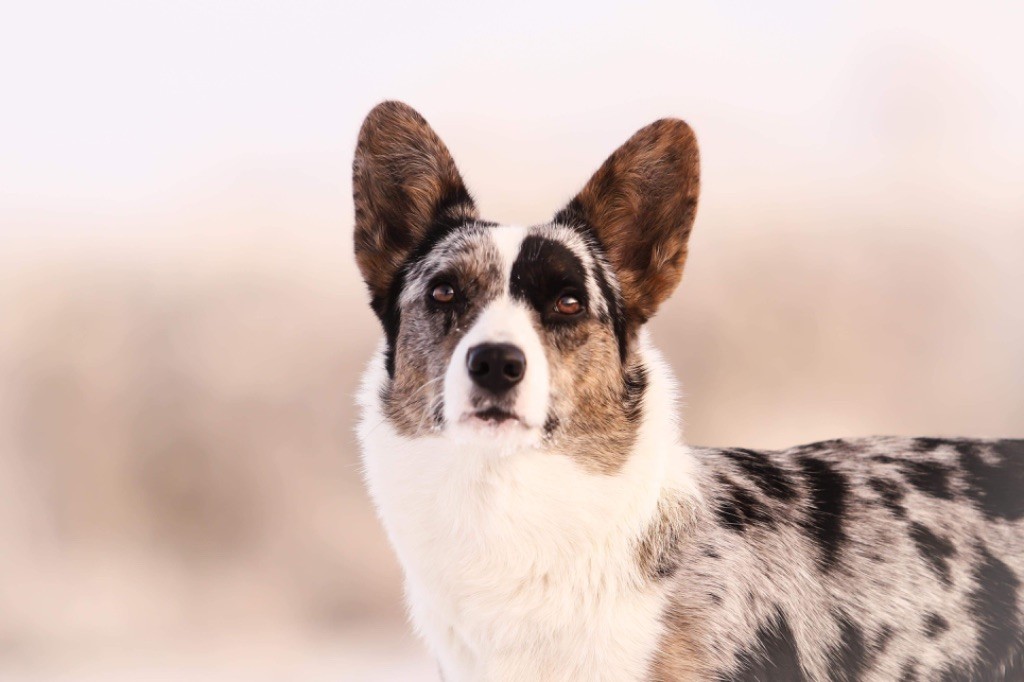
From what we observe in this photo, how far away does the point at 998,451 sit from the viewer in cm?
501

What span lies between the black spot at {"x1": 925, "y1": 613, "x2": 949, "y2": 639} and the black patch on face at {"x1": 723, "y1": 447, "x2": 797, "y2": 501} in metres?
0.69

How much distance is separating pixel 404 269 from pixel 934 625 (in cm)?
252

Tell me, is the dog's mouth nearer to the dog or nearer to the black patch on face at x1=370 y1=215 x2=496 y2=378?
the dog

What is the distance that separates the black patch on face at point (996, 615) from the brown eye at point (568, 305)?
193 centimetres

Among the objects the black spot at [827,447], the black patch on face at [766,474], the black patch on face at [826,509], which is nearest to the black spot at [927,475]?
Answer: the black spot at [827,447]

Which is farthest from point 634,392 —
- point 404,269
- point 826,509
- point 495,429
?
point 404,269

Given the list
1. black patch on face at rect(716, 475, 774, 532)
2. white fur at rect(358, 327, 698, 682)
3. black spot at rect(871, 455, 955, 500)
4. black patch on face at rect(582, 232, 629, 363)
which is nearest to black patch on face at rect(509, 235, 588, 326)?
black patch on face at rect(582, 232, 629, 363)

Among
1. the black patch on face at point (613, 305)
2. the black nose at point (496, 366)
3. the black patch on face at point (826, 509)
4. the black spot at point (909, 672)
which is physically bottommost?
the black spot at point (909, 672)

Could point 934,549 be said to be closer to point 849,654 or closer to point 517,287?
point 849,654

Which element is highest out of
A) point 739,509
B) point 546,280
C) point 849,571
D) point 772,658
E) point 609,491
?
point 546,280

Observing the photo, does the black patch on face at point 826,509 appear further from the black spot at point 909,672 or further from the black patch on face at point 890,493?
the black spot at point 909,672

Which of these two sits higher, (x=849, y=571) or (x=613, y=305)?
(x=613, y=305)

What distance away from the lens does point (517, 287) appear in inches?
169

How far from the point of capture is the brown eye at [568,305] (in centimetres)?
432
